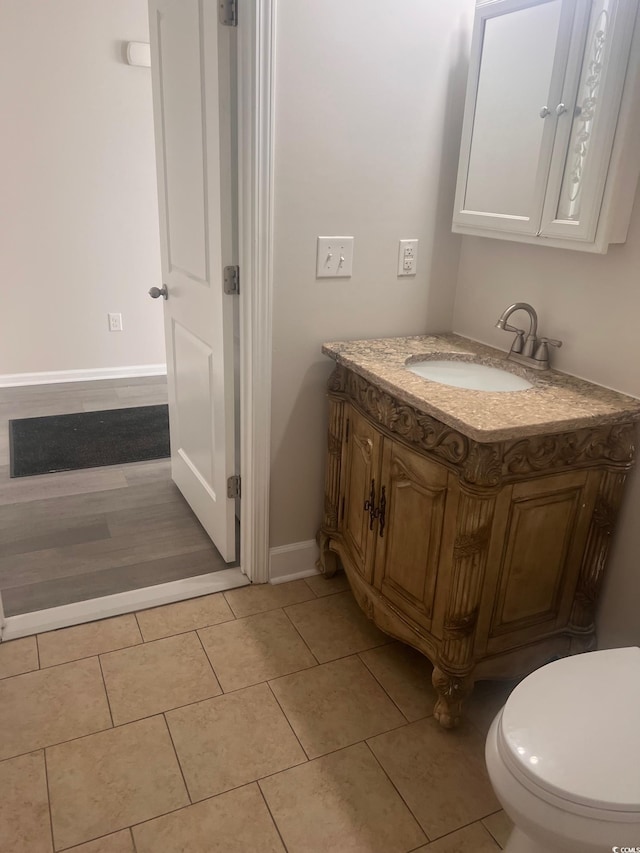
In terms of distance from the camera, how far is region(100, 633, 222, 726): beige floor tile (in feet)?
5.74

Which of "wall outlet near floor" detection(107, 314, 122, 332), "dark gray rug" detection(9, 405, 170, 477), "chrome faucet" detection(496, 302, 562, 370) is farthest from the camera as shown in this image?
"wall outlet near floor" detection(107, 314, 122, 332)

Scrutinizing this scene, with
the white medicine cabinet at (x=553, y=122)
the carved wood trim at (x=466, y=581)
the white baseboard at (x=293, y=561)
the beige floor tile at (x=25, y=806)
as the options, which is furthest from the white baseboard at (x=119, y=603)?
the white medicine cabinet at (x=553, y=122)

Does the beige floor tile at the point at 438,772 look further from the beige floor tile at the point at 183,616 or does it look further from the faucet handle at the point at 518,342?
the faucet handle at the point at 518,342

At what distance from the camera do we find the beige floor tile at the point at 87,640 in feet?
6.27

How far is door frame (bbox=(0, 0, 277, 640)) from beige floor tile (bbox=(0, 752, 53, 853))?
0.51 metres

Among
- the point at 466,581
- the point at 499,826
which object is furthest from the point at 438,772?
the point at 466,581

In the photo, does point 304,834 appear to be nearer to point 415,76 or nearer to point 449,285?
point 449,285

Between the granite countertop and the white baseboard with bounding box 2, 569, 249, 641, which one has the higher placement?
the granite countertop

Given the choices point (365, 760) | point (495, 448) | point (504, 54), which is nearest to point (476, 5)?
point (504, 54)

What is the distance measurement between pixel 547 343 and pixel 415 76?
2.91ft

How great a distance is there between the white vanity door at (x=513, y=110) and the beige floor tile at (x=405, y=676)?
1.27 meters

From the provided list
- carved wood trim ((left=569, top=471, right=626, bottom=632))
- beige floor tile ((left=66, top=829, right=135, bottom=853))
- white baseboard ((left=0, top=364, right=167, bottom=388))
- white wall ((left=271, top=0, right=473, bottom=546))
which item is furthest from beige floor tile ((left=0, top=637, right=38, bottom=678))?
white baseboard ((left=0, top=364, right=167, bottom=388))

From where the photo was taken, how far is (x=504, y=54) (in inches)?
68.9

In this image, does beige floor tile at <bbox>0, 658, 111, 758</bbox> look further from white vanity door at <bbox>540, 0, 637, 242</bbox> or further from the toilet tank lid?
white vanity door at <bbox>540, 0, 637, 242</bbox>
